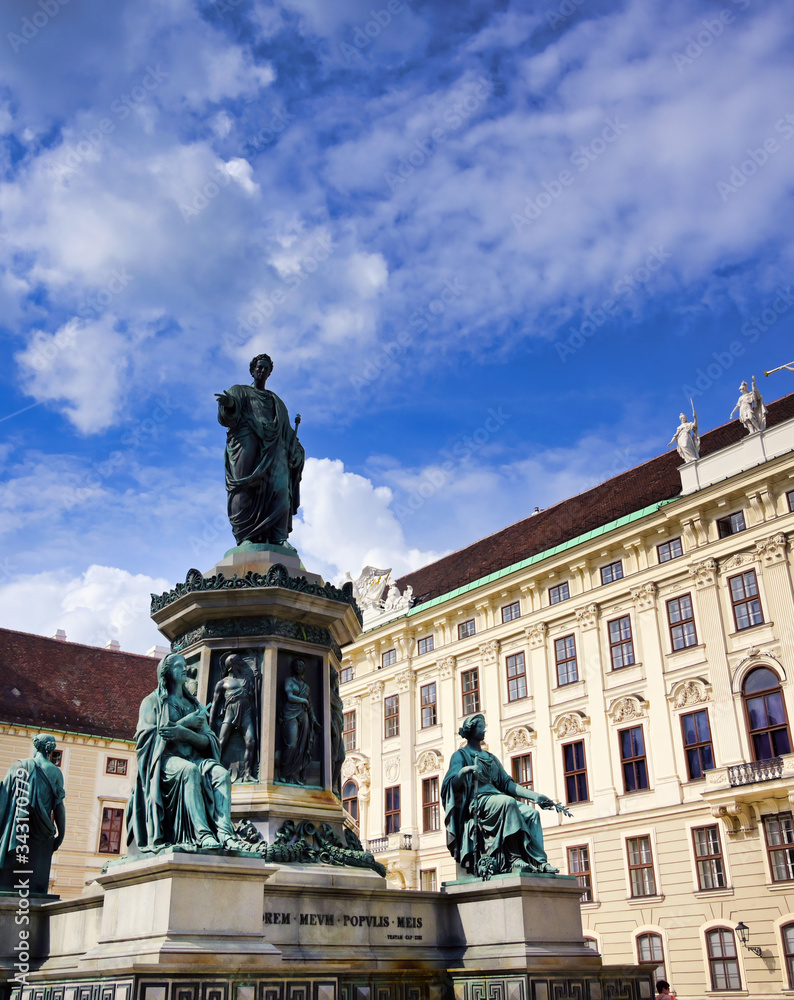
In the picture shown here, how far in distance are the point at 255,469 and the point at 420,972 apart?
6038 mm

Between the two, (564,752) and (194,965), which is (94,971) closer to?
(194,965)

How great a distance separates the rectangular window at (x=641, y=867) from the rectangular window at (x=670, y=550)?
29.5ft

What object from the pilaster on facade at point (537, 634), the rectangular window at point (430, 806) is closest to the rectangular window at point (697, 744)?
the pilaster on facade at point (537, 634)

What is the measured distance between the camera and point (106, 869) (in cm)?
876

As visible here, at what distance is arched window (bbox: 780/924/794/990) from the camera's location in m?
25.0

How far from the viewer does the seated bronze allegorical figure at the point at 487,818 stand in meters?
9.92

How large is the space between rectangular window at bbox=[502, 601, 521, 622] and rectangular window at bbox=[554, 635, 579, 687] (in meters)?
2.37

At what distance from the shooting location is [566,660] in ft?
112

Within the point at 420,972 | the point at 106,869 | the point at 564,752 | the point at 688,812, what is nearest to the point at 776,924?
the point at 688,812

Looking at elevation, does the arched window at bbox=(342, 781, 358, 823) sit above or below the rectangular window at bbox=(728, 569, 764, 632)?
below

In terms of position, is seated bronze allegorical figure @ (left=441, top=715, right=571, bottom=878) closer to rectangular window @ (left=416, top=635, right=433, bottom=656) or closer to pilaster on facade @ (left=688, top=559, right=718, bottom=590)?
pilaster on facade @ (left=688, top=559, right=718, bottom=590)

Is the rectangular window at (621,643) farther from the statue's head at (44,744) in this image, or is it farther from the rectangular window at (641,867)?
the statue's head at (44,744)

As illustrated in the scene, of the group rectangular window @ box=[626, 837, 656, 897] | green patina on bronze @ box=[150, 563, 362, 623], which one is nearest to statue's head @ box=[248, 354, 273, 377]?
green patina on bronze @ box=[150, 563, 362, 623]

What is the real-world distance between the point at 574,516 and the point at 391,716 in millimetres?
11305
